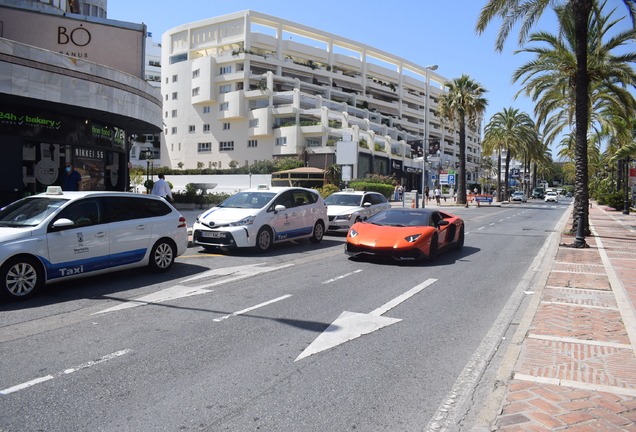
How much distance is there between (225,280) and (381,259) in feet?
12.9

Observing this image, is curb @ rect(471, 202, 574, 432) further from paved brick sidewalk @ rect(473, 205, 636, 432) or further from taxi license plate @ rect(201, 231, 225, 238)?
taxi license plate @ rect(201, 231, 225, 238)

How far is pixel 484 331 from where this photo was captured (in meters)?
6.35

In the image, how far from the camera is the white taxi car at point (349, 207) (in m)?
17.1

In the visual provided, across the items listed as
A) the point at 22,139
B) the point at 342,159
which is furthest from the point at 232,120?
the point at 22,139

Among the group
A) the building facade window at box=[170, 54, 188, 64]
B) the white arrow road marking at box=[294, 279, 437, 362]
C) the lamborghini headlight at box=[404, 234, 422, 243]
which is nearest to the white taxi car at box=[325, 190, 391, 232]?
the lamborghini headlight at box=[404, 234, 422, 243]

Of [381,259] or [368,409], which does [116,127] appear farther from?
[368,409]

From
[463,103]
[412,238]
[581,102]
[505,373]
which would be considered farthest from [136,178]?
[505,373]

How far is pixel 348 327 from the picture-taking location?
20.6 feet

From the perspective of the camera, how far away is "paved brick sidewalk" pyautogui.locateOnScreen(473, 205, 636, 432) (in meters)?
3.82

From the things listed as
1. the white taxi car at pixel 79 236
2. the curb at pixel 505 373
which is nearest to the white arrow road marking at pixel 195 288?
the white taxi car at pixel 79 236

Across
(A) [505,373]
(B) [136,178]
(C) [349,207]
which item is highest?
(B) [136,178]

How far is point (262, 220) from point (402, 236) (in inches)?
Result: 139

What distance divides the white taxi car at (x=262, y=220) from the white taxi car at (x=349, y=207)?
2.06 m

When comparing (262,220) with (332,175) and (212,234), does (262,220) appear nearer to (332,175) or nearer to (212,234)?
(212,234)
